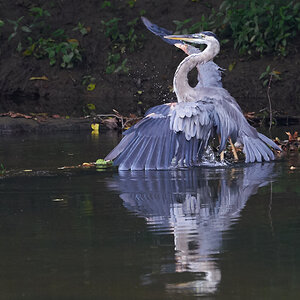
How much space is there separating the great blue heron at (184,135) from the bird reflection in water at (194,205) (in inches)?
9.1

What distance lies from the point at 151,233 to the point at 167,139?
310cm

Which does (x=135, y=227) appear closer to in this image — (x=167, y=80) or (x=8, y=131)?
(x=8, y=131)

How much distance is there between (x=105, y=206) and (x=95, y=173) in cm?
173

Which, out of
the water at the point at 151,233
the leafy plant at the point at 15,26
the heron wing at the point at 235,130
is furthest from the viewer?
the leafy plant at the point at 15,26

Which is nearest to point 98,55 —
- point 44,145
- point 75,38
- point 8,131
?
point 75,38

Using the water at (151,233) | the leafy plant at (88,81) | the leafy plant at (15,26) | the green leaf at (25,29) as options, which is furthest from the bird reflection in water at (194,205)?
the green leaf at (25,29)

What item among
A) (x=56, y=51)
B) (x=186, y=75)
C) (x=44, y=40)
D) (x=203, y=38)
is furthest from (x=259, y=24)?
(x=186, y=75)

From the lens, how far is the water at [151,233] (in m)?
4.88

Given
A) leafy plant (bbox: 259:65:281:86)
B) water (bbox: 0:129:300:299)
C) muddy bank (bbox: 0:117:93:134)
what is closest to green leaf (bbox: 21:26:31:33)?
leafy plant (bbox: 259:65:281:86)

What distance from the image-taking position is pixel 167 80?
18.2 metres

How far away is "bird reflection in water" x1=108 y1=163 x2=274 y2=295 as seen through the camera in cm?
518

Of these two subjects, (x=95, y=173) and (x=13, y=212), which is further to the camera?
(x=95, y=173)

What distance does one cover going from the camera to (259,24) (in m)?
17.7

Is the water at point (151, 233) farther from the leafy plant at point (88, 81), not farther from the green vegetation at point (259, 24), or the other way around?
the leafy plant at point (88, 81)
